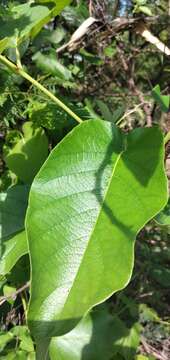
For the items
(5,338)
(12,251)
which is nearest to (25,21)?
(12,251)

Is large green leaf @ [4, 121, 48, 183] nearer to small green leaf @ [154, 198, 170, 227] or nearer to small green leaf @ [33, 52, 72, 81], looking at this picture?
small green leaf @ [33, 52, 72, 81]

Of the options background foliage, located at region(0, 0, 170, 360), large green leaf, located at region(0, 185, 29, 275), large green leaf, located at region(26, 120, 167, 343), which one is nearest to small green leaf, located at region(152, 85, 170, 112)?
background foliage, located at region(0, 0, 170, 360)

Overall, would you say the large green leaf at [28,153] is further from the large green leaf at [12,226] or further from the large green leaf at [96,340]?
the large green leaf at [96,340]

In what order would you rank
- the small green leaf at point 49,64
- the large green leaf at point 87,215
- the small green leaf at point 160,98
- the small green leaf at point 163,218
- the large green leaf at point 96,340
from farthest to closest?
the small green leaf at point 49,64 < the large green leaf at point 96,340 < the small green leaf at point 160,98 < the small green leaf at point 163,218 < the large green leaf at point 87,215

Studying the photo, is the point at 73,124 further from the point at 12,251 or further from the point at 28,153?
the point at 12,251

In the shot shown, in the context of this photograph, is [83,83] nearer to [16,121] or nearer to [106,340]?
[16,121]

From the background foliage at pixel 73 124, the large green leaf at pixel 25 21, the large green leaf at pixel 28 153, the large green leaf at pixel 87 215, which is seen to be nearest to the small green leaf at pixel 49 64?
the background foliage at pixel 73 124
